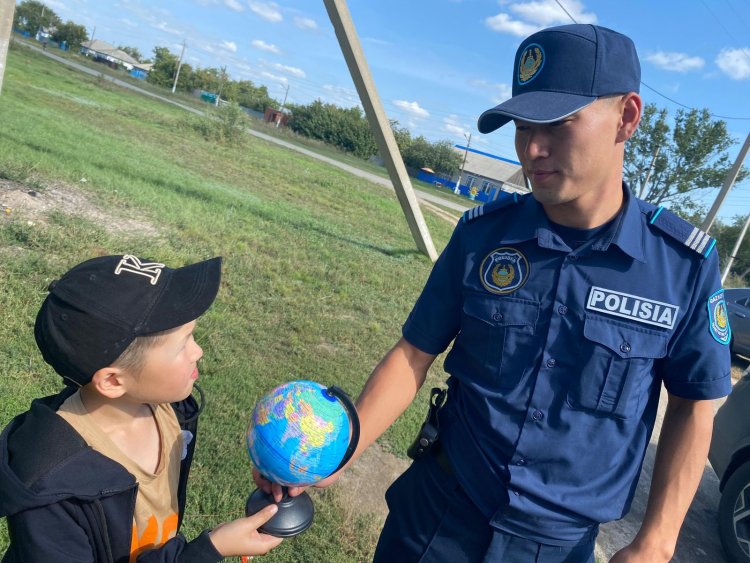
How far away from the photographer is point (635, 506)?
14.2 feet

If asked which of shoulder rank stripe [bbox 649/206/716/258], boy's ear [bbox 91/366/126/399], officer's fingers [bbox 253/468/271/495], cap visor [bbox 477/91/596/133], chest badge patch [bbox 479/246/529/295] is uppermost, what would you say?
cap visor [bbox 477/91/596/133]

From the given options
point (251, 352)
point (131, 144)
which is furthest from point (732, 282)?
point (251, 352)

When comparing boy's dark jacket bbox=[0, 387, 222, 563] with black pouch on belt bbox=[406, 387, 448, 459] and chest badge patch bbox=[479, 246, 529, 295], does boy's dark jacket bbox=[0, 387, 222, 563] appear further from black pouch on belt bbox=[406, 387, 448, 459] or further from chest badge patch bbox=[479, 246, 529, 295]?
chest badge patch bbox=[479, 246, 529, 295]

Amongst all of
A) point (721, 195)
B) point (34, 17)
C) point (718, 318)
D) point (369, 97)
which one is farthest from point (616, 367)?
point (34, 17)

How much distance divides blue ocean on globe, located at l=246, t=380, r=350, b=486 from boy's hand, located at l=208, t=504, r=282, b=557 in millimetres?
124

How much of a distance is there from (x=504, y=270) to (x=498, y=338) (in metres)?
0.21

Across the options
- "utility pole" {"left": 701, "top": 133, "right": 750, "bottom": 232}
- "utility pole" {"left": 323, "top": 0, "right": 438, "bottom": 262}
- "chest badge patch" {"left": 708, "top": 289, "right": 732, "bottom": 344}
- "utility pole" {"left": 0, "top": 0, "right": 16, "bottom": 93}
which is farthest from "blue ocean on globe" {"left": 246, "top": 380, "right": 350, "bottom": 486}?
"utility pole" {"left": 701, "top": 133, "right": 750, "bottom": 232}

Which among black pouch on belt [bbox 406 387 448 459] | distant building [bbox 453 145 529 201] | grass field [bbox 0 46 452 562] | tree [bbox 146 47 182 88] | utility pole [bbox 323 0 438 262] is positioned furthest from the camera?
tree [bbox 146 47 182 88]

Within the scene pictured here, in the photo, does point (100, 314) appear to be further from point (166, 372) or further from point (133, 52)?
point (133, 52)

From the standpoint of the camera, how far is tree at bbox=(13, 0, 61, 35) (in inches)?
3071

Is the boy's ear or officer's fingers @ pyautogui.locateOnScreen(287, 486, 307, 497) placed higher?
the boy's ear

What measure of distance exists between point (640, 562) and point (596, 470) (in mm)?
254

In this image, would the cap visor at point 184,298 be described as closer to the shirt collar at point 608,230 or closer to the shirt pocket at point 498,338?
the shirt pocket at point 498,338

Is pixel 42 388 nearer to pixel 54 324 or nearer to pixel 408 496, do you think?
pixel 54 324
